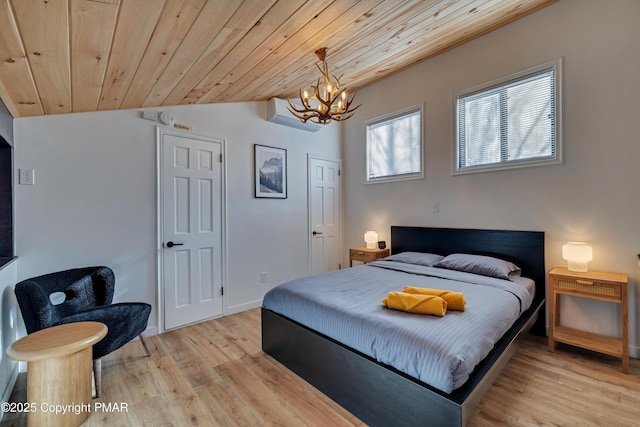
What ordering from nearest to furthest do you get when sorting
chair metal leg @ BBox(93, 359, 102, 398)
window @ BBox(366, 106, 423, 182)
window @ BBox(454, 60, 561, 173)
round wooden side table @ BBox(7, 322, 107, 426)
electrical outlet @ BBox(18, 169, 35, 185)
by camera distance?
1. round wooden side table @ BBox(7, 322, 107, 426)
2. chair metal leg @ BBox(93, 359, 102, 398)
3. electrical outlet @ BBox(18, 169, 35, 185)
4. window @ BBox(454, 60, 561, 173)
5. window @ BBox(366, 106, 423, 182)

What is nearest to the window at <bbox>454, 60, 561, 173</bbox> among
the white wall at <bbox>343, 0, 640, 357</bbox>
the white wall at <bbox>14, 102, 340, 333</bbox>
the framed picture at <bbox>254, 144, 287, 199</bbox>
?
the white wall at <bbox>343, 0, 640, 357</bbox>

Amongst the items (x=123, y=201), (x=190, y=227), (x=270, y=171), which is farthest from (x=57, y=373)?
(x=270, y=171)

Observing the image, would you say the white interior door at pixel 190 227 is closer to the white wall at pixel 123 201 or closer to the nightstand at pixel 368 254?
the white wall at pixel 123 201

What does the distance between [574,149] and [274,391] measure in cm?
335

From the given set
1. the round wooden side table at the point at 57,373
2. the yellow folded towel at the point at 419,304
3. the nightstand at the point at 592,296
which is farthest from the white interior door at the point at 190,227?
the nightstand at the point at 592,296

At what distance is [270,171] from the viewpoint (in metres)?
3.87

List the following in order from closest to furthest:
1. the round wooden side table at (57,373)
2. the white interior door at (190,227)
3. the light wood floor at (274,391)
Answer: the round wooden side table at (57,373) < the light wood floor at (274,391) < the white interior door at (190,227)

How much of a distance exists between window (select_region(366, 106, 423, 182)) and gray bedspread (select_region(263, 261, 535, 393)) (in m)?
1.70

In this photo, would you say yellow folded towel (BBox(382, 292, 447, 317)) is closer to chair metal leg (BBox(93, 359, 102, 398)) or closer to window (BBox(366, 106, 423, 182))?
chair metal leg (BBox(93, 359, 102, 398))

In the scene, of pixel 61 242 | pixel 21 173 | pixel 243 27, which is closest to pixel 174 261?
pixel 61 242

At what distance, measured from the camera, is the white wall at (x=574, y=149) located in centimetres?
240

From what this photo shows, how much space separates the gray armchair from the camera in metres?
1.82

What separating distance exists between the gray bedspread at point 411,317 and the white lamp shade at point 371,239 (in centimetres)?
131

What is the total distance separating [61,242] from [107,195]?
21.0 inches
